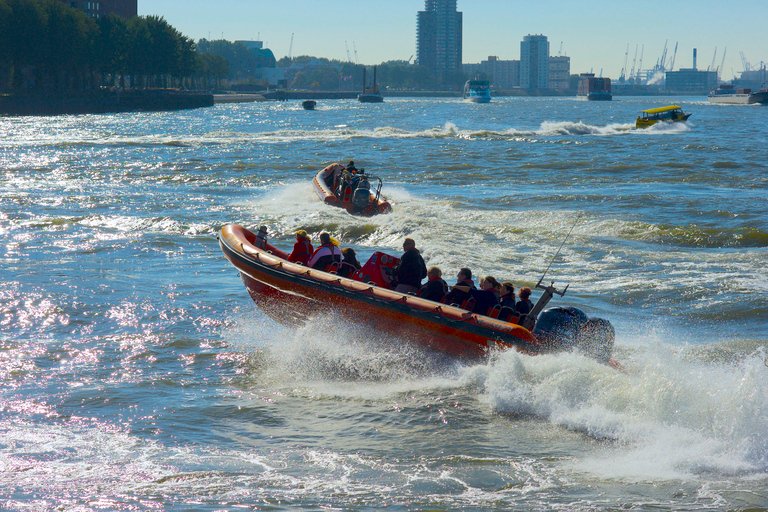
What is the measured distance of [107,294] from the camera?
1170 cm

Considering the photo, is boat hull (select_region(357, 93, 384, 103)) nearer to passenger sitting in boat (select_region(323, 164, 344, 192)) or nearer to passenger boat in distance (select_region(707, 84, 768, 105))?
passenger boat in distance (select_region(707, 84, 768, 105))

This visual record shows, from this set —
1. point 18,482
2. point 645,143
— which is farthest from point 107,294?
point 645,143

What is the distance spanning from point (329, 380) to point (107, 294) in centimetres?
512

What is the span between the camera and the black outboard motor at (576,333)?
7.41m

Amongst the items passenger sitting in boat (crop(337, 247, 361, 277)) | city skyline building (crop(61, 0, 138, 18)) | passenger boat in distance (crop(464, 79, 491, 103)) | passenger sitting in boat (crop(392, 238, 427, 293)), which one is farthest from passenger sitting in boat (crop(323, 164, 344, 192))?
passenger boat in distance (crop(464, 79, 491, 103))

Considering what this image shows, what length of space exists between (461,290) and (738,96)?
431 feet

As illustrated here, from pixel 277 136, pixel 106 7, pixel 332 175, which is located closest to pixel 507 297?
pixel 332 175

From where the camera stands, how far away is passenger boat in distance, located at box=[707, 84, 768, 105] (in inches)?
4488

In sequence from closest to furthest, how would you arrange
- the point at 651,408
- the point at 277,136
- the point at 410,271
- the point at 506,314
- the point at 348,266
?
the point at 651,408
the point at 506,314
the point at 410,271
the point at 348,266
the point at 277,136

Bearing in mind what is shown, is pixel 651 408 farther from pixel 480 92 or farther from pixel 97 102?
pixel 480 92

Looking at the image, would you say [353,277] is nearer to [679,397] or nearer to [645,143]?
[679,397]

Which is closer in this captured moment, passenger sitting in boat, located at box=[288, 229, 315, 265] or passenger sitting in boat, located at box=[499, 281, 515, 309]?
passenger sitting in boat, located at box=[499, 281, 515, 309]

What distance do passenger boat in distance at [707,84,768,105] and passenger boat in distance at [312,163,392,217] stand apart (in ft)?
366

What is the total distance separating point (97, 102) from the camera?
8862 cm
